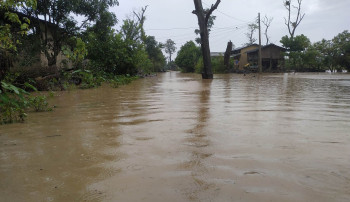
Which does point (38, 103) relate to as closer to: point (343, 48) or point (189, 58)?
point (343, 48)

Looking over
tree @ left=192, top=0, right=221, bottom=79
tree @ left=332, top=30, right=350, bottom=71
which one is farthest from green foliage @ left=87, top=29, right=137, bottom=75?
tree @ left=332, top=30, right=350, bottom=71

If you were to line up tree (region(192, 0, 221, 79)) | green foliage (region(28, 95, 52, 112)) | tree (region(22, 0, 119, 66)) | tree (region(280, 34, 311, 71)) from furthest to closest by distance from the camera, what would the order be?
tree (region(280, 34, 311, 71)), tree (region(192, 0, 221, 79)), tree (region(22, 0, 119, 66)), green foliage (region(28, 95, 52, 112))

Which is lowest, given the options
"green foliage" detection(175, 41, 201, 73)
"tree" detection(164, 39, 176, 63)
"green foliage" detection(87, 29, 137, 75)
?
"green foliage" detection(87, 29, 137, 75)

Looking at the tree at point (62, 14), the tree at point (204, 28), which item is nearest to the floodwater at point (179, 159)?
the tree at point (62, 14)

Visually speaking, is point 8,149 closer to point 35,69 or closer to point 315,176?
point 315,176

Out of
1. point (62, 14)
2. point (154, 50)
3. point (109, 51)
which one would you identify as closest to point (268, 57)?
point (154, 50)

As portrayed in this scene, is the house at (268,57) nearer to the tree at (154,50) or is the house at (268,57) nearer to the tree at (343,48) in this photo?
the tree at (343,48)

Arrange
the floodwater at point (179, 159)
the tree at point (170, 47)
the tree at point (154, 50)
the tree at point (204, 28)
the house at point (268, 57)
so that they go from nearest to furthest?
the floodwater at point (179, 159), the tree at point (204, 28), the house at point (268, 57), the tree at point (154, 50), the tree at point (170, 47)

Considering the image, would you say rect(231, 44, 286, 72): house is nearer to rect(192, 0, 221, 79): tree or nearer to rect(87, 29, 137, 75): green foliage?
rect(192, 0, 221, 79): tree

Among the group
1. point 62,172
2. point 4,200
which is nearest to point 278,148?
point 62,172

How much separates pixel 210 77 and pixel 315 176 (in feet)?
46.8

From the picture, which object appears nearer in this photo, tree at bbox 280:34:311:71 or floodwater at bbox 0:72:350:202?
floodwater at bbox 0:72:350:202

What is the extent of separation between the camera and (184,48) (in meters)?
48.8

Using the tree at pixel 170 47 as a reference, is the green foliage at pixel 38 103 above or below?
below
